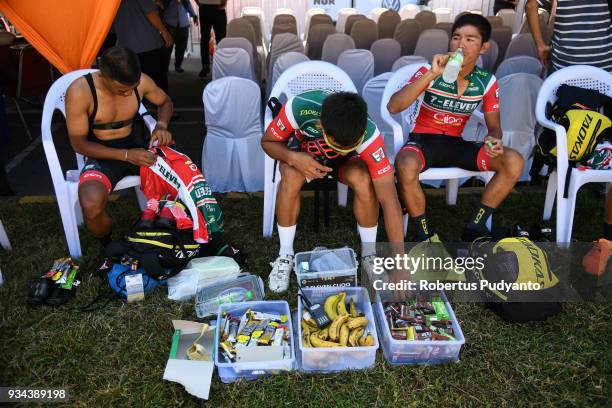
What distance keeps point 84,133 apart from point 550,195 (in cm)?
318

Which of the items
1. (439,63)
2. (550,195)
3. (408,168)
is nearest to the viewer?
(439,63)

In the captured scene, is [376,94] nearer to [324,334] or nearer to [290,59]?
[290,59]

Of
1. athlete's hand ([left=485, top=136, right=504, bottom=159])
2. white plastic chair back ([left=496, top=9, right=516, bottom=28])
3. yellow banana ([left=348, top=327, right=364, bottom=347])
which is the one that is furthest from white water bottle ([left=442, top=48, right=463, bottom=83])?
white plastic chair back ([left=496, top=9, right=516, bottom=28])

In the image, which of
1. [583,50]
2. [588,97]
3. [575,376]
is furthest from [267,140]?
[583,50]

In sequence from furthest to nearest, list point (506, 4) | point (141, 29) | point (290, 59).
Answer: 1. point (506, 4)
2. point (141, 29)
3. point (290, 59)

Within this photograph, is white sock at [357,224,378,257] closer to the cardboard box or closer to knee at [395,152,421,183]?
knee at [395,152,421,183]

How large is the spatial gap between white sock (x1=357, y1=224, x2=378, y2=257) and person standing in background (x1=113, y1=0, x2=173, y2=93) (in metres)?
2.95

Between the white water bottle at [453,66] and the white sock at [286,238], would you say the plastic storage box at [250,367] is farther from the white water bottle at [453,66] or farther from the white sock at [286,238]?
the white water bottle at [453,66]

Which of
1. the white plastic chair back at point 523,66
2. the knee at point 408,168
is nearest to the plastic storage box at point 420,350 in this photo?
the knee at point 408,168

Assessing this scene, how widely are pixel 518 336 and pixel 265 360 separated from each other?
130 centimetres

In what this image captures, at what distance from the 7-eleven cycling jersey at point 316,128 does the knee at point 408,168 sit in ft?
0.84

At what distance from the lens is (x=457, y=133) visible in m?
3.09

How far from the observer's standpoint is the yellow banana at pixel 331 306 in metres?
2.39

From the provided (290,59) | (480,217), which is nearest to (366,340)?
(480,217)
